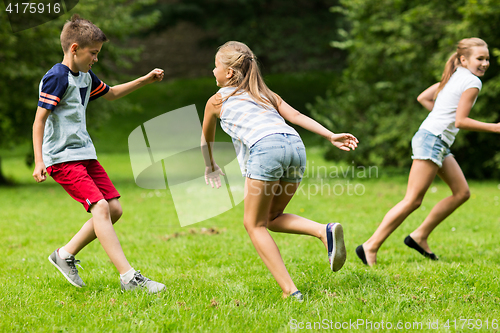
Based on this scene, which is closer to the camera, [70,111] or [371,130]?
[70,111]

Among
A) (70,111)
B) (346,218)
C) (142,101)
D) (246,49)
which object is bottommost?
(142,101)

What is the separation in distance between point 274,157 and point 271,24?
84.7 ft

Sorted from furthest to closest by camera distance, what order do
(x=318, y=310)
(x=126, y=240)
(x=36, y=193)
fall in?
(x=36, y=193) < (x=126, y=240) < (x=318, y=310)

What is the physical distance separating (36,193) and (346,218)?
7702 mm

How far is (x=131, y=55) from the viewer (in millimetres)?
13703

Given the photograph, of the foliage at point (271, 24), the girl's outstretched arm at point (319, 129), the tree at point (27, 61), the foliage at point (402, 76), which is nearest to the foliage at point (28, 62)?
the tree at point (27, 61)

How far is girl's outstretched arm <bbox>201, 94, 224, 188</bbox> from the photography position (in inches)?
132

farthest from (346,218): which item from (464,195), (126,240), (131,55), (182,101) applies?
(182,101)

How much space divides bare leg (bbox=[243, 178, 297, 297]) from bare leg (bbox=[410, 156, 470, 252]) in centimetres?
211

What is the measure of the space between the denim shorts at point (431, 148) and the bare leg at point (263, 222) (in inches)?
70.9

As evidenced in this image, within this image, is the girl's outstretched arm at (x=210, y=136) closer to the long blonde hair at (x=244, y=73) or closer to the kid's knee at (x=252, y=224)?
the long blonde hair at (x=244, y=73)

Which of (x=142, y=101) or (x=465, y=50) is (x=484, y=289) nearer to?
(x=465, y=50)

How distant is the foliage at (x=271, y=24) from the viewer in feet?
89.0

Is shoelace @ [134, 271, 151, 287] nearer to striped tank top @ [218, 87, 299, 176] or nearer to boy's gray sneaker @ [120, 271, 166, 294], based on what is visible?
boy's gray sneaker @ [120, 271, 166, 294]
